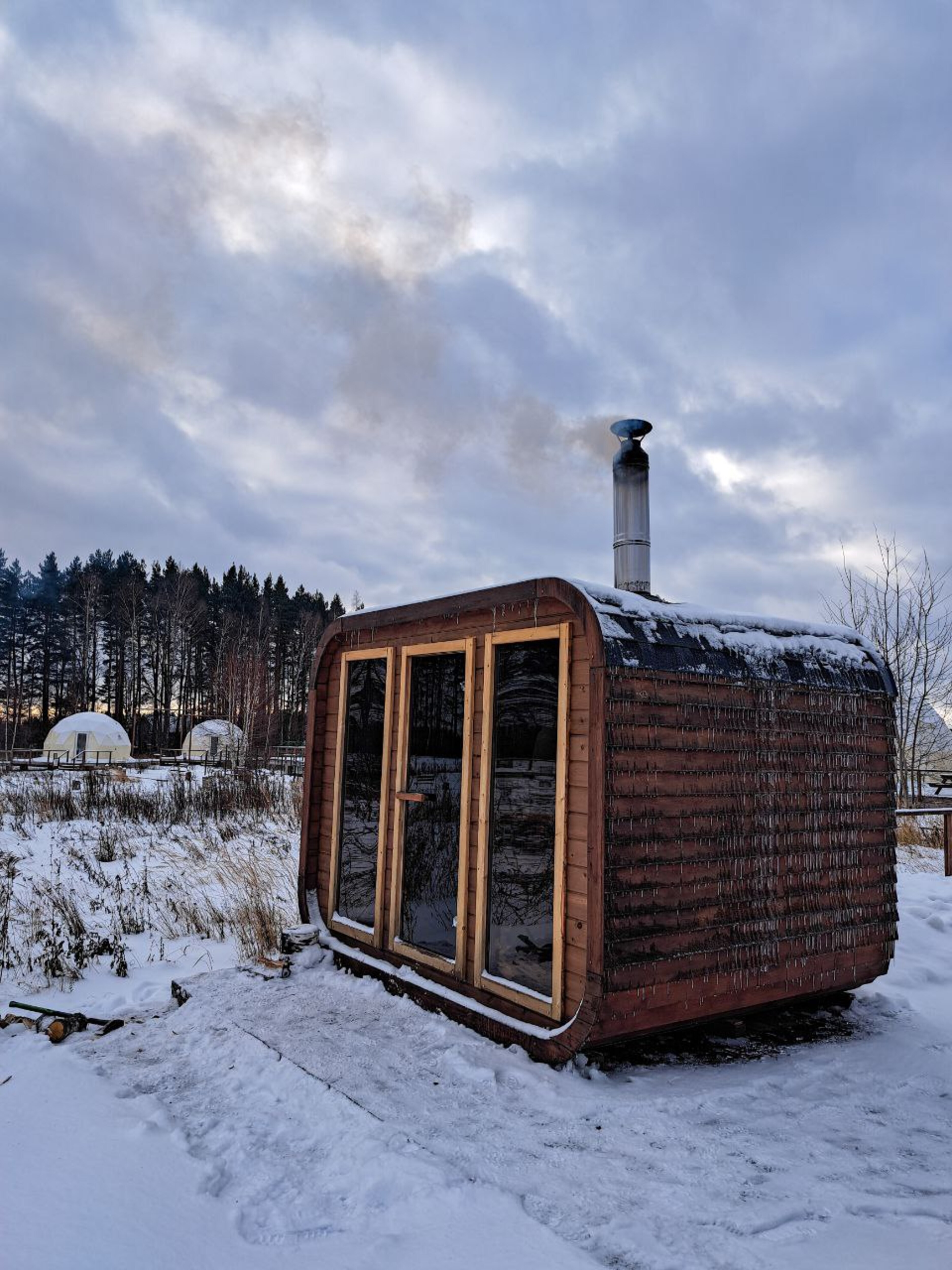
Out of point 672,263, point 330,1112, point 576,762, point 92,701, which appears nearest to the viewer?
point 330,1112

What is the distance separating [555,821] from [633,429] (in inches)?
132

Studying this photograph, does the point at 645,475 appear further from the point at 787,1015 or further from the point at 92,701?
the point at 92,701

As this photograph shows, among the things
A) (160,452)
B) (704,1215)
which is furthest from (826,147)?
(160,452)

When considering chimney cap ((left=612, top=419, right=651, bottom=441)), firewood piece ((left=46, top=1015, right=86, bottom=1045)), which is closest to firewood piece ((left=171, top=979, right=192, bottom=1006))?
firewood piece ((left=46, top=1015, right=86, bottom=1045))

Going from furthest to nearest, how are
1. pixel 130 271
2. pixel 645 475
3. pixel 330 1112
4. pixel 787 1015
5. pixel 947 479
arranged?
1. pixel 947 479
2. pixel 130 271
3. pixel 645 475
4. pixel 787 1015
5. pixel 330 1112

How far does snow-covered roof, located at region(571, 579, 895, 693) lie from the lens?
145 inches

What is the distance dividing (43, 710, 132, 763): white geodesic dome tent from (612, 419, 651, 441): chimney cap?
24.3 m

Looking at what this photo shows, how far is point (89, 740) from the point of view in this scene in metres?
26.5

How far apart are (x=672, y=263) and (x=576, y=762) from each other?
13.8 metres

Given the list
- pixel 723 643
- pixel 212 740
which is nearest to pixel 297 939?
pixel 723 643

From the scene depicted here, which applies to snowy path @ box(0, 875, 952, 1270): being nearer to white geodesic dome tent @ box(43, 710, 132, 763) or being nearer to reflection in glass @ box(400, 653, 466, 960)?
reflection in glass @ box(400, 653, 466, 960)

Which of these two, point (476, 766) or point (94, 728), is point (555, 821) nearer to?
point (476, 766)

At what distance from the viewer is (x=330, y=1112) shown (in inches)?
122

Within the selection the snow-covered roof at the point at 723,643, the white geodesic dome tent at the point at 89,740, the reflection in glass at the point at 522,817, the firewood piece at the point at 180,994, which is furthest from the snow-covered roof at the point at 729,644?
the white geodesic dome tent at the point at 89,740
